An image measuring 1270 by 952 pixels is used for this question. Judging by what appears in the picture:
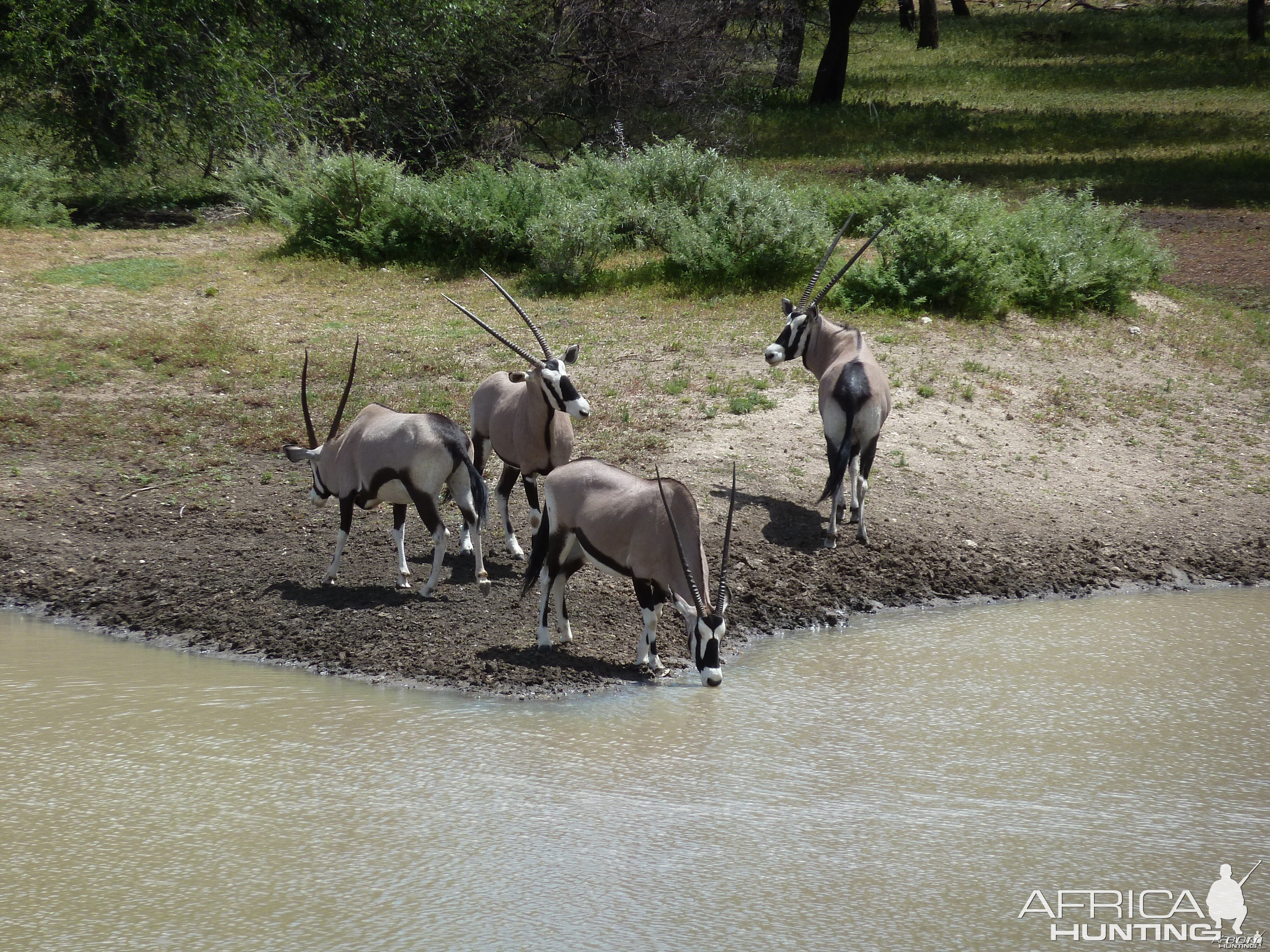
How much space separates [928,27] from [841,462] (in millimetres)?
36698

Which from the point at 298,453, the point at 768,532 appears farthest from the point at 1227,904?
the point at 298,453

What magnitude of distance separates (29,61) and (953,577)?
53.6ft

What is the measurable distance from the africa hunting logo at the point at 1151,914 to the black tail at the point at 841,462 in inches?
159

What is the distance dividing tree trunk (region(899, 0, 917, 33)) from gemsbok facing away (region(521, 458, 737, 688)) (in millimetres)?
43883

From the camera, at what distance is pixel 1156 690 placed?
23.0 ft

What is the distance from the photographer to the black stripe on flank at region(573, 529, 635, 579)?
263 inches

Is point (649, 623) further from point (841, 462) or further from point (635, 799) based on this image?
point (841, 462)

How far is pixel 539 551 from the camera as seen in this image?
7.21 m

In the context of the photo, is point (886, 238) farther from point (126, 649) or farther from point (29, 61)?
point (29, 61)

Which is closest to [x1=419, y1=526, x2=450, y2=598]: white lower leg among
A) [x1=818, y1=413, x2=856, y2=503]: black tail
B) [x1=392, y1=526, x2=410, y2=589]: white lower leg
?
[x1=392, y1=526, x2=410, y2=589]: white lower leg

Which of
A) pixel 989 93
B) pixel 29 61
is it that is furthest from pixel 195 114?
pixel 989 93

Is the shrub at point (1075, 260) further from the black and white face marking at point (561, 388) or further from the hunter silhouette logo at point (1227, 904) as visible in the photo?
the hunter silhouette logo at point (1227, 904)

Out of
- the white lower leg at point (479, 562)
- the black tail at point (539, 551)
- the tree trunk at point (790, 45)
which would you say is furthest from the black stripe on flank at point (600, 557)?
the tree trunk at point (790, 45)

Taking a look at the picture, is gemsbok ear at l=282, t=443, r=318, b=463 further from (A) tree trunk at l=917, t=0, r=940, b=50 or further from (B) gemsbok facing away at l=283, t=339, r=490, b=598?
(A) tree trunk at l=917, t=0, r=940, b=50
